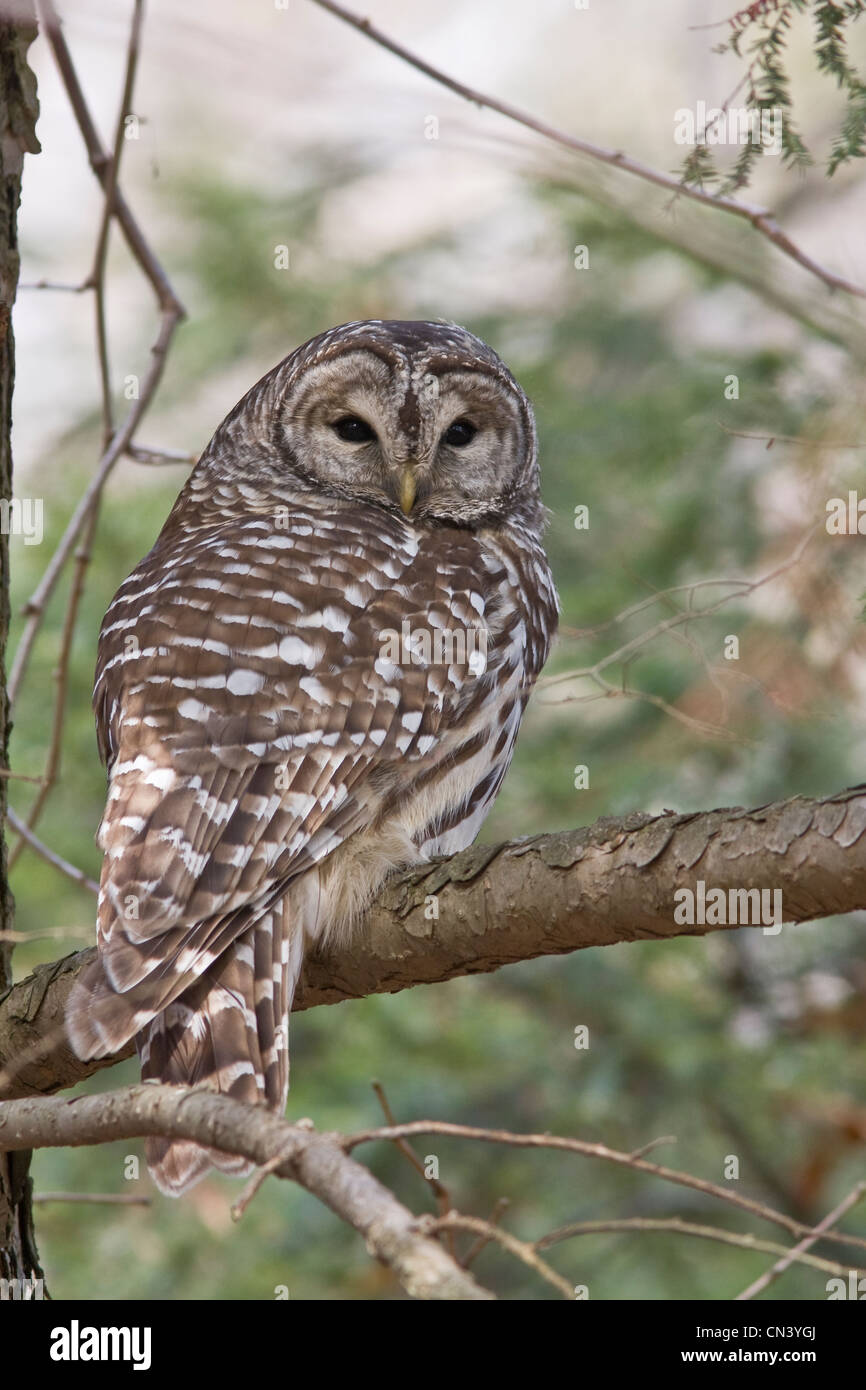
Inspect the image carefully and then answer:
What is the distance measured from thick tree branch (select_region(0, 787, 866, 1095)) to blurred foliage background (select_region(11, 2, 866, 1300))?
3.04m

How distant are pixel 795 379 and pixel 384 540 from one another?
127 inches

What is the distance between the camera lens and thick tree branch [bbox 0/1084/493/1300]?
149cm

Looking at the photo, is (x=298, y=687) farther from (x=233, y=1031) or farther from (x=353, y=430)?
(x=353, y=430)

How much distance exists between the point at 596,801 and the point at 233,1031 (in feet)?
12.6

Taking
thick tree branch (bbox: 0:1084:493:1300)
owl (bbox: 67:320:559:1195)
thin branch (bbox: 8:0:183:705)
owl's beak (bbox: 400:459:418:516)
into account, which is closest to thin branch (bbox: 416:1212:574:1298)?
thick tree branch (bbox: 0:1084:493:1300)

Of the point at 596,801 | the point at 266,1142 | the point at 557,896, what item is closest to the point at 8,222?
the point at 557,896

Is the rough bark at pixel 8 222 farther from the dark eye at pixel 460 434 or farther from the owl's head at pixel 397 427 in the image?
the dark eye at pixel 460 434

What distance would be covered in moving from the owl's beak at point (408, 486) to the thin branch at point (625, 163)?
972mm

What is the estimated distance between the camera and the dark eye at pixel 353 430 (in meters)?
3.99

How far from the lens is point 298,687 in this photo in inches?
120

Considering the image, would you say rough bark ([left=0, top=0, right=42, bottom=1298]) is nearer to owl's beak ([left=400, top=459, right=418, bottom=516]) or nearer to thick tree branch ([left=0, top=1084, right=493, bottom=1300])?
owl's beak ([left=400, top=459, right=418, bottom=516])

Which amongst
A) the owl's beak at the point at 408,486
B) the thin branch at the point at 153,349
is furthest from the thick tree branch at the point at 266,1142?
the owl's beak at the point at 408,486
